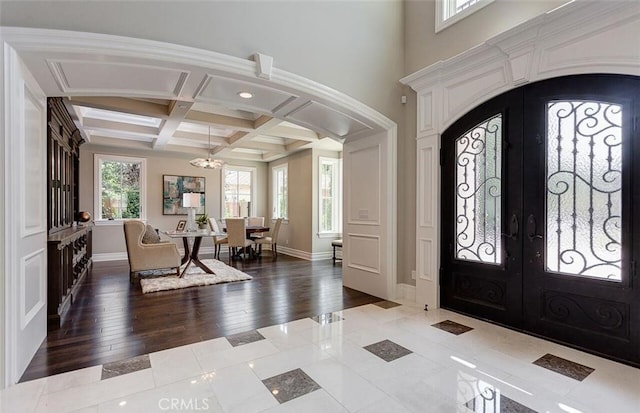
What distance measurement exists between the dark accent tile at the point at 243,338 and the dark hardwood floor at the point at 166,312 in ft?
0.38

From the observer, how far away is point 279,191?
9.37 metres

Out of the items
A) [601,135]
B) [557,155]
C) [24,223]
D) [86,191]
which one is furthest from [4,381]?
[86,191]

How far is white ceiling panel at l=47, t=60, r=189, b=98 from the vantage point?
2571mm

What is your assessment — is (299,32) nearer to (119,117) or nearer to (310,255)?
(119,117)

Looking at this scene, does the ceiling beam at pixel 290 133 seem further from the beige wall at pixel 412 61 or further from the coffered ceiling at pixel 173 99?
the beige wall at pixel 412 61

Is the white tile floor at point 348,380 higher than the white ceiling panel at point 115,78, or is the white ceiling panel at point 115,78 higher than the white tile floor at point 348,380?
the white ceiling panel at point 115,78

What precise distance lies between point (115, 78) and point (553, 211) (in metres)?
4.13

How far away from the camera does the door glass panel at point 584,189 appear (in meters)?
2.58

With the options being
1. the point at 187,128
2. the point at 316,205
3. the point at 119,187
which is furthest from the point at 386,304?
the point at 119,187

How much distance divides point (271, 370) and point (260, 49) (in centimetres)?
284

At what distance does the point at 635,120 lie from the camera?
2.45 metres

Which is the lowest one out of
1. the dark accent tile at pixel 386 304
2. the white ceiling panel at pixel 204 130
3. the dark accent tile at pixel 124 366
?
the dark accent tile at pixel 386 304

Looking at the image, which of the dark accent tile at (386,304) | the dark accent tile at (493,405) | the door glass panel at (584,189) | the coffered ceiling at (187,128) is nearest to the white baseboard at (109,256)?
the coffered ceiling at (187,128)

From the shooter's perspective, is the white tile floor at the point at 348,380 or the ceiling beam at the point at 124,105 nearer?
the white tile floor at the point at 348,380
